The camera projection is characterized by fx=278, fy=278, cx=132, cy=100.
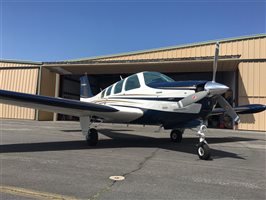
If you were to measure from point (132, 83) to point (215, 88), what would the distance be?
387cm

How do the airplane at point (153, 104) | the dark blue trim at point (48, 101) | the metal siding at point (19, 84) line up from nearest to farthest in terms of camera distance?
the airplane at point (153, 104)
the dark blue trim at point (48, 101)
the metal siding at point (19, 84)

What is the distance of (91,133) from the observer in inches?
392

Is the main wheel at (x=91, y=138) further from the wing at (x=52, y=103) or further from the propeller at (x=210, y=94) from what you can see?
the propeller at (x=210, y=94)

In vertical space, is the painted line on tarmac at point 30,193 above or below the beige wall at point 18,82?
below

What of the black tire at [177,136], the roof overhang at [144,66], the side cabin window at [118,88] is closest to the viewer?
the side cabin window at [118,88]

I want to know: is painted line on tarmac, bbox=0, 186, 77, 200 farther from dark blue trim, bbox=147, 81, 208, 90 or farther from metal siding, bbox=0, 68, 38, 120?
metal siding, bbox=0, 68, 38, 120

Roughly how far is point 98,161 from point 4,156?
8.14 ft

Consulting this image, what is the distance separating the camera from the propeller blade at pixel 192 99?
745 cm

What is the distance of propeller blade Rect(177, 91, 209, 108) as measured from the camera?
7.45m

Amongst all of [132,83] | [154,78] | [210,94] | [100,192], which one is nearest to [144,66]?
[132,83]

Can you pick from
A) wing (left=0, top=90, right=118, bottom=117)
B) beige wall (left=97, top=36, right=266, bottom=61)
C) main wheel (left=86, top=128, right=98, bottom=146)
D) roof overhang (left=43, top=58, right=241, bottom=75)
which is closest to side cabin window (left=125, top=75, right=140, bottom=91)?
wing (left=0, top=90, right=118, bottom=117)

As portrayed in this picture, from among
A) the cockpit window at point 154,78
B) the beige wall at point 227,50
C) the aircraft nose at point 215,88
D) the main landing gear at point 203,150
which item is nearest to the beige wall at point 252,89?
the beige wall at point 227,50

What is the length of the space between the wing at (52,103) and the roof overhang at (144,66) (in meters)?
14.8

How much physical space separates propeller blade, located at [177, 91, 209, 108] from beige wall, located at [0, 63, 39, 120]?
2322 centimetres
